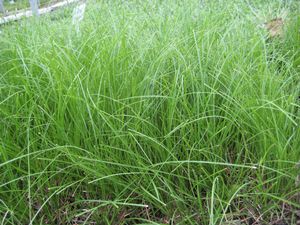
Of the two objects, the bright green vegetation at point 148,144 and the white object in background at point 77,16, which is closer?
the bright green vegetation at point 148,144

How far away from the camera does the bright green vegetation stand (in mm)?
1062

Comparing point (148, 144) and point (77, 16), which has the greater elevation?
point (77, 16)

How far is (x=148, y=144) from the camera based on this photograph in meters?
1.15

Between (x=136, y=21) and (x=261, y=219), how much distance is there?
128 centimetres

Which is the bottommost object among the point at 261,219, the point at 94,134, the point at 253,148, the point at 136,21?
the point at 261,219

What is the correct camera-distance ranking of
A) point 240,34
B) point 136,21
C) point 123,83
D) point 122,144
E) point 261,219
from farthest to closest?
point 136,21
point 240,34
point 123,83
point 122,144
point 261,219

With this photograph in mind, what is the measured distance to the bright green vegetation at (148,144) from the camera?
106 cm

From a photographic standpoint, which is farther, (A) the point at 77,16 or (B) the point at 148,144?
(A) the point at 77,16

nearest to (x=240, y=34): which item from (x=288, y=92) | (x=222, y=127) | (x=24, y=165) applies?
(x=288, y=92)

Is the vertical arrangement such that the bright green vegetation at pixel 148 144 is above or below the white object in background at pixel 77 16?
below

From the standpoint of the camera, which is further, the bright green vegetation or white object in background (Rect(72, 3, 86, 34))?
white object in background (Rect(72, 3, 86, 34))

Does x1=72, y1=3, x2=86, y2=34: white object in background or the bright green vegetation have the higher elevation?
x1=72, y1=3, x2=86, y2=34: white object in background

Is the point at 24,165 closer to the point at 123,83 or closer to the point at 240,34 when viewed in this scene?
the point at 123,83

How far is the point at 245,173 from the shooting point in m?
1.16
